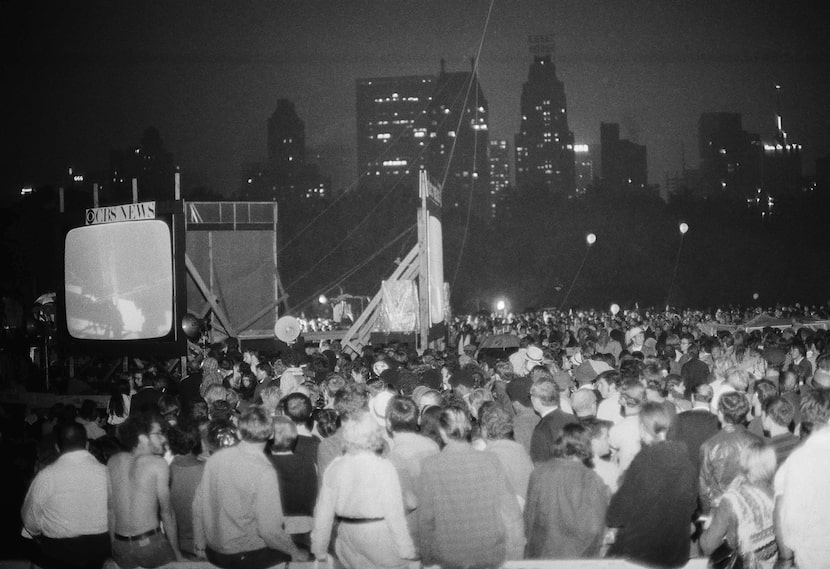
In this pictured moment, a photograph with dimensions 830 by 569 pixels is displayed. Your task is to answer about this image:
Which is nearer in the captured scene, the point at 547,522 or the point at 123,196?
the point at 547,522

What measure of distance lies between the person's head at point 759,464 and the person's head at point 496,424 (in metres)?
1.62

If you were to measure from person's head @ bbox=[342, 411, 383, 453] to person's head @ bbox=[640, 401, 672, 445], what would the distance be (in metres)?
1.71

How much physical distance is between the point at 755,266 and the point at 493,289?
19114 mm

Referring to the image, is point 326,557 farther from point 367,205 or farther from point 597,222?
point 367,205

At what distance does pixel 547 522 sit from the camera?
16.9 ft

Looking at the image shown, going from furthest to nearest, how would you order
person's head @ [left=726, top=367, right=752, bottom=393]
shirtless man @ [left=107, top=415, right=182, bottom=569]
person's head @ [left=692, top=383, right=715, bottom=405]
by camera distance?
1. person's head @ [left=726, top=367, right=752, bottom=393]
2. person's head @ [left=692, top=383, right=715, bottom=405]
3. shirtless man @ [left=107, top=415, right=182, bottom=569]

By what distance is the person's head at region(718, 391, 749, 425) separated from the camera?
20.2 feet

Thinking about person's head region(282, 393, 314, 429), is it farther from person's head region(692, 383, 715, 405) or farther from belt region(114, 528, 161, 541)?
person's head region(692, 383, 715, 405)

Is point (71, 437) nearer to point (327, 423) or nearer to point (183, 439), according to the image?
point (183, 439)

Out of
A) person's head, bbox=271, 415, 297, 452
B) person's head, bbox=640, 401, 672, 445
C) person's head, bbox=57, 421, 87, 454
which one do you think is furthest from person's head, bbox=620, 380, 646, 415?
person's head, bbox=57, 421, 87, 454

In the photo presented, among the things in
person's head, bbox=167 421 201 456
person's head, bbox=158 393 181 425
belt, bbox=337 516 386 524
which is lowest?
belt, bbox=337 516 386 524

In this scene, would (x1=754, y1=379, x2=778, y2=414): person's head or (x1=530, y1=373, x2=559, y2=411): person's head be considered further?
(x1=754, y1=379, x2=778, y2=414): person's head

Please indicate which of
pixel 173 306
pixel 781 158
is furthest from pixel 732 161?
pixel 173 306

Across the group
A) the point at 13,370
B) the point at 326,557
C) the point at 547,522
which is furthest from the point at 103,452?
the point at 13,370
